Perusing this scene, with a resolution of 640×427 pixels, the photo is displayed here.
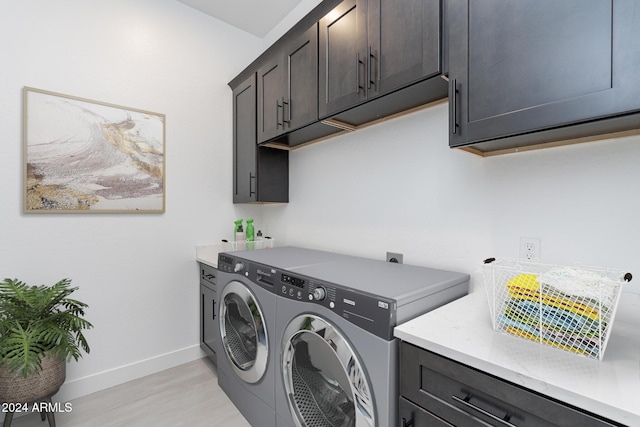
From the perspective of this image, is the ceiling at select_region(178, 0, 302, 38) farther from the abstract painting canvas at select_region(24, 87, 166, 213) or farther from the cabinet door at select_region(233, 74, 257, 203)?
the abstract painting canvas at select_region(24, 87, 166, 213)

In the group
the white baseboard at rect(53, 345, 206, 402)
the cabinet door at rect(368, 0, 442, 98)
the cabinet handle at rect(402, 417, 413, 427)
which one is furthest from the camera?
the white baseboard at rect(53, 345, 206, 402)

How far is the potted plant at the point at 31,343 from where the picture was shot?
1450mm

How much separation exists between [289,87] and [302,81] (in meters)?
0.16

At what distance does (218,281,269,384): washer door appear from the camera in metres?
1.58

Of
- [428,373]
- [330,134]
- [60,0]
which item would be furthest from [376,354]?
[60,0]

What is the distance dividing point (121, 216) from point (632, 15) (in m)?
2.75

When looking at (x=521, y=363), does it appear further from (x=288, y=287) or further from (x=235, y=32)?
(x=235, y=32)

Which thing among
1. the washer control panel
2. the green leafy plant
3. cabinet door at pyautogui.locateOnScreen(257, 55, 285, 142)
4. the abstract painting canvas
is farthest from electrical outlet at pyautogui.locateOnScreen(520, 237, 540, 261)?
the abstract painting canvas

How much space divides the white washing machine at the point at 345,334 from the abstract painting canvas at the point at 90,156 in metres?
1.53

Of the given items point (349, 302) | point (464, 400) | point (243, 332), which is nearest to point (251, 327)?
point (243, 332)

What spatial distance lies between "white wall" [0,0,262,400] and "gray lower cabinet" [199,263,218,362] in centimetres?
10

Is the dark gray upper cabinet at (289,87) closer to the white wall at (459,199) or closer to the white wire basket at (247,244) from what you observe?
the white wall at (459,199)

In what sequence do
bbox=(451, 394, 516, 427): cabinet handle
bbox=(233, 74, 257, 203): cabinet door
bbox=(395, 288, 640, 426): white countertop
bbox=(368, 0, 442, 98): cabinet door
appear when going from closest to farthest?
bbox=(395, 288, 640, 426): white countertop
bbox=(451, 394, 516, 427): cabinet handle
bbox=(368, 0, 442, 98): cabinet door
bbox=(233, 74, 257, 203): cabinet door

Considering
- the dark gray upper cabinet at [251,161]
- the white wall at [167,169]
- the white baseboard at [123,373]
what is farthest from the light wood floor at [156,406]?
the dark gray upper cabinet at [251,161]
